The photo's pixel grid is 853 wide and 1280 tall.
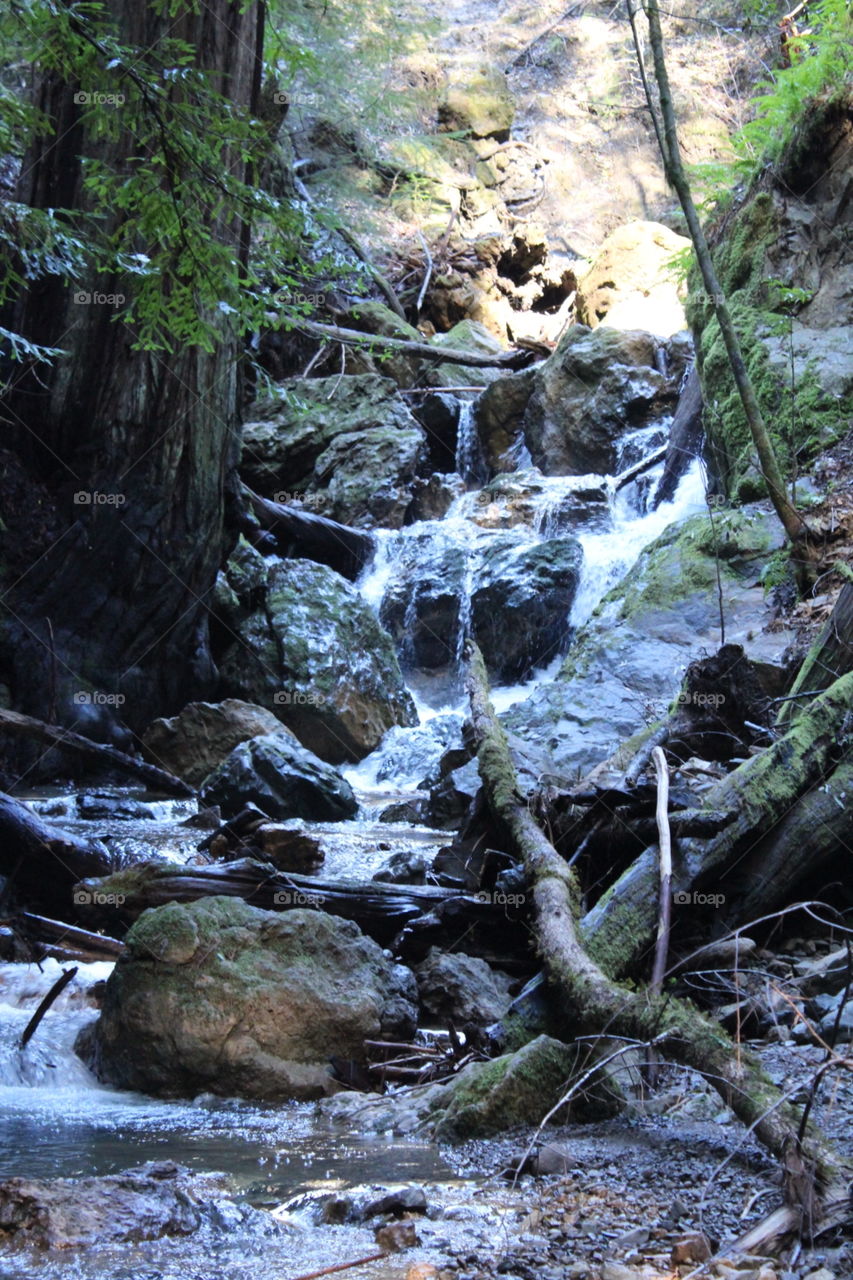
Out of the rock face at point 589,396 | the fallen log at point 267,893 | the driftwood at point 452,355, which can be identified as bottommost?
the fallen log at point 267,893

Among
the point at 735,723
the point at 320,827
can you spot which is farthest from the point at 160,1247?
the point at 320,827

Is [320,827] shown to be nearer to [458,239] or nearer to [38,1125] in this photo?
[38,1125]

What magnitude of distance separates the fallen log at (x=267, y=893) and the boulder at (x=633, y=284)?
1562 cm

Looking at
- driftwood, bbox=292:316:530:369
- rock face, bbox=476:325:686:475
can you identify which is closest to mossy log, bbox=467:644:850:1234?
rock face, bbox=476:325:686:475

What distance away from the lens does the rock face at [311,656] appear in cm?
1113

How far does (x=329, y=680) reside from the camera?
11312 millimetres

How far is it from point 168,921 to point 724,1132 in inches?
80.6

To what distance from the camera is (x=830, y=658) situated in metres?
4.85
